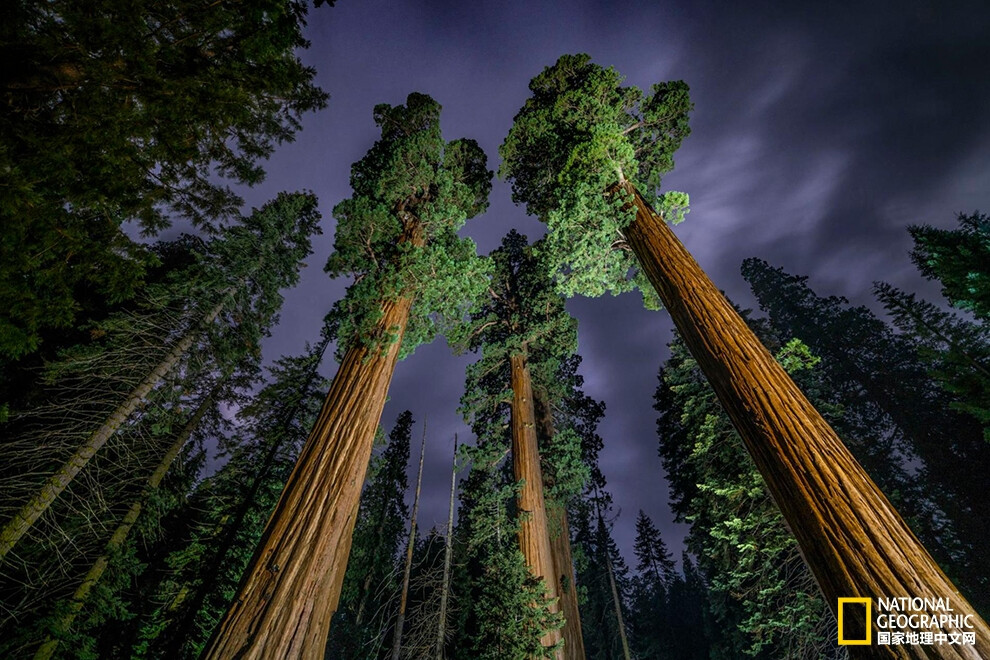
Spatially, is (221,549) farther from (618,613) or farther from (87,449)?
(618,613)

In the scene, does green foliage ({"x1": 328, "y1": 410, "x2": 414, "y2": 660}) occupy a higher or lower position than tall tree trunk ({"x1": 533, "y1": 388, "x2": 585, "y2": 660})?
higher

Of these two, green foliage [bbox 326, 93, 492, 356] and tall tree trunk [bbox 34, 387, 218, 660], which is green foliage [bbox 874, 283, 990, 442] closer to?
green foliage [bbox 326, 93, 492, 356]

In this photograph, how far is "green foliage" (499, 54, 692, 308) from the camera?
591 cm

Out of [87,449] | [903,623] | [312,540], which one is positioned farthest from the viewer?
[87,449]

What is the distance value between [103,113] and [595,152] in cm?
625

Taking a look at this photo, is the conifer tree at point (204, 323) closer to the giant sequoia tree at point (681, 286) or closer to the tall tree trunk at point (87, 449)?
the tall tree trunk at point (87, 449)

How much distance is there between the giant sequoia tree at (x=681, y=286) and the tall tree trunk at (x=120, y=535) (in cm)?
1352

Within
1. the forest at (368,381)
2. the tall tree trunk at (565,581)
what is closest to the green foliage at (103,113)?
the forest at (368,381)

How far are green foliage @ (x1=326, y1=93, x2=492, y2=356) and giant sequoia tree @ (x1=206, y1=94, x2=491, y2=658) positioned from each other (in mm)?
20

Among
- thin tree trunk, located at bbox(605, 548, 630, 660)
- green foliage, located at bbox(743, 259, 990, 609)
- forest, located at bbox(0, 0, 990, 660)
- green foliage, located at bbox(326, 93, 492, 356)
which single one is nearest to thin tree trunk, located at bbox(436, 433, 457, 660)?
forest, located at bbox(0, 0, 990, 660)

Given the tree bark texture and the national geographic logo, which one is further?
the tree bark texture

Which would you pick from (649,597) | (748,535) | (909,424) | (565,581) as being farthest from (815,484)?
(649,597)

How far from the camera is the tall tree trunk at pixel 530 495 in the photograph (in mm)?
6691

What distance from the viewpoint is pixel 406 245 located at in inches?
212
